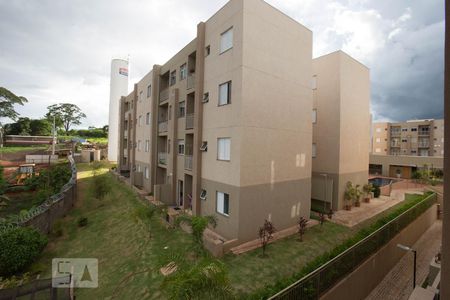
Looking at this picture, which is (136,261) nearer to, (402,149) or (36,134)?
(36,134)

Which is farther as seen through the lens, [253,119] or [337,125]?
[337,125]

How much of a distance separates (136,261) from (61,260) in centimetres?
555

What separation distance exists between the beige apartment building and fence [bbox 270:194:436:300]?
4.94 meters

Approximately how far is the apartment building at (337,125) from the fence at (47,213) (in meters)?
22.5

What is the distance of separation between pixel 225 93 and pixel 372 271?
1247cm

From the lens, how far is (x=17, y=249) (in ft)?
37.6

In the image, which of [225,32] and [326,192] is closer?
[225,32]

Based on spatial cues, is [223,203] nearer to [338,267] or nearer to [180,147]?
[338,267]

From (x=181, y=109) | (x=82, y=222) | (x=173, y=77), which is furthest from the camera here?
(x=173, y=77)

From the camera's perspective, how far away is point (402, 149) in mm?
61531

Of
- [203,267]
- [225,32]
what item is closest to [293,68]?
[225,32]

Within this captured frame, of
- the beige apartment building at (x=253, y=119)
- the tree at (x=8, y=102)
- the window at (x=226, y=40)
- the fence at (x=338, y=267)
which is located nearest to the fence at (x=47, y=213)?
the beige apartment building at (x=253, y=119)

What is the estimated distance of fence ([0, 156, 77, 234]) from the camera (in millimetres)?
13564

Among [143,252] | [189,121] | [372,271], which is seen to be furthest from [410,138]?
[143,252]
